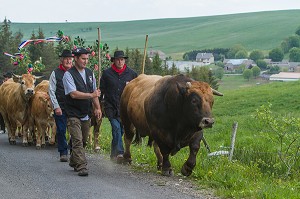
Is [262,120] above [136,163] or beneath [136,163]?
above

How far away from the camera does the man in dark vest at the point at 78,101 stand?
10250mm

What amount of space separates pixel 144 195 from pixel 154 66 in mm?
82627

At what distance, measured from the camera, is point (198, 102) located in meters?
9.34

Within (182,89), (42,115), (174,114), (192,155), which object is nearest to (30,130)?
(42,115)

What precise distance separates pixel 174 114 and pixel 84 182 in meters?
1.84

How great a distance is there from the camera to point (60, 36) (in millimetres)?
22906

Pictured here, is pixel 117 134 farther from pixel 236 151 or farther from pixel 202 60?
pixel 202 60

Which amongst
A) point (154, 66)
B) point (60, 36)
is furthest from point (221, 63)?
point (60, 36)

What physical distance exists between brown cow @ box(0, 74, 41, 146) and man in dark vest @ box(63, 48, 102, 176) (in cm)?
522

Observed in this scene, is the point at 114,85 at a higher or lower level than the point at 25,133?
higher

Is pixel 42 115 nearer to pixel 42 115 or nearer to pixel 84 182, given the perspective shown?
pixel 42 115

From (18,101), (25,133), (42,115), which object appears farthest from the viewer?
(18,101)

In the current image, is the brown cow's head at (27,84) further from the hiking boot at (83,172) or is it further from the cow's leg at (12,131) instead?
the hiking boot at (83,172)

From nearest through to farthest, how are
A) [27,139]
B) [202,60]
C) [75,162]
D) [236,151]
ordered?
[75,162] → [236,151] → [27,139] → [202,60]
